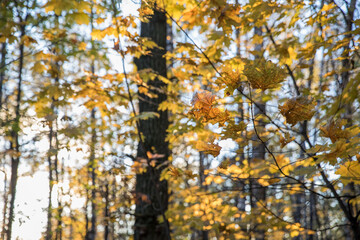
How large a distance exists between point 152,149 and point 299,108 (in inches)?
89.1

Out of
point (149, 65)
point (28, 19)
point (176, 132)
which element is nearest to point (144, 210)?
point (176, 132)

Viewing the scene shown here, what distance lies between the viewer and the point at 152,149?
129 inches

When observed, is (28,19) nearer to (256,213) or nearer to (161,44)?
(161,44)

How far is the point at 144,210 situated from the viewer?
3125mm

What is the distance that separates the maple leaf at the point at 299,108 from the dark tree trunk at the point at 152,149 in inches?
74.4

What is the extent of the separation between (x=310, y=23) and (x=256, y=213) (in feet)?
6.11

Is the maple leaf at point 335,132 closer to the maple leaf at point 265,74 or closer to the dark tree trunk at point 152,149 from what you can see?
the maple leaf at point 265,74

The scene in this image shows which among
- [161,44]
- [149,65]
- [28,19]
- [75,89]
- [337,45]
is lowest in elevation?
[337,45]

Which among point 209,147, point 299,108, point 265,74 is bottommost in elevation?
point 209,147

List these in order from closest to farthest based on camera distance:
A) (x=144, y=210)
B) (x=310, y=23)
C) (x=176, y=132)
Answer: (x=310, y=23) < (x=176, y=132) < (x=144, y=210)

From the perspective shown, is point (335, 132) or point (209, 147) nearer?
point (335, 132)

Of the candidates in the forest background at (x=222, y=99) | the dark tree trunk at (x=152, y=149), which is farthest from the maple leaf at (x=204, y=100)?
the dark tree trunk at (x=152, y=149)

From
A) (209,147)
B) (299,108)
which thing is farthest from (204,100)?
(299,108)

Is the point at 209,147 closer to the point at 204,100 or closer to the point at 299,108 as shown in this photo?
the point at 204,100
